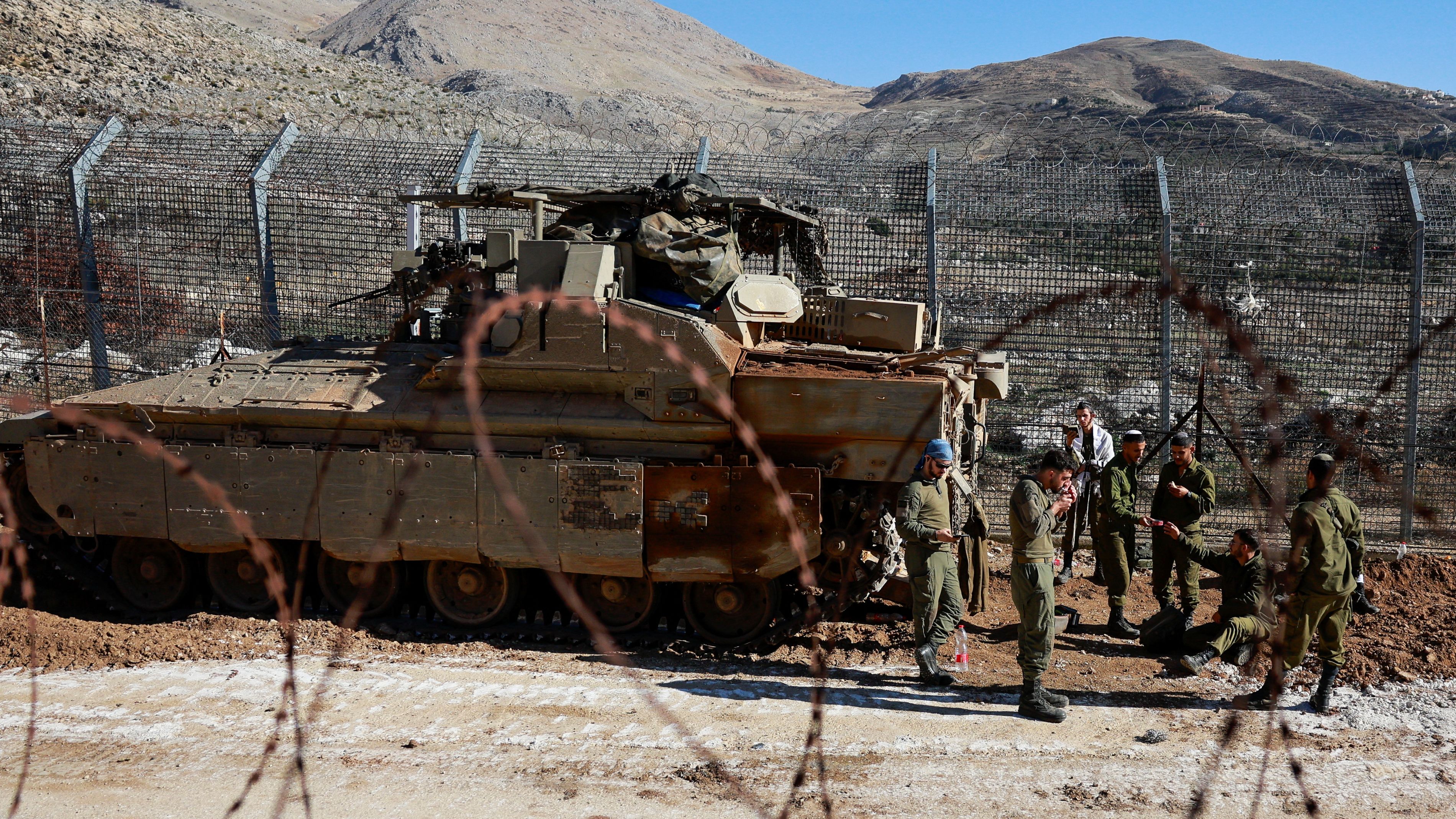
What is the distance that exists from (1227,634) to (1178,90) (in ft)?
198

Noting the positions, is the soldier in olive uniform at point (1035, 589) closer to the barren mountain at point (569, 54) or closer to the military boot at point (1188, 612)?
the military boot at point (1188, 612)

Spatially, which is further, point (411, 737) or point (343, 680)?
point (343, 680)

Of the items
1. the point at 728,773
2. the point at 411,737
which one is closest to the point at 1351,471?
the point at 728,773

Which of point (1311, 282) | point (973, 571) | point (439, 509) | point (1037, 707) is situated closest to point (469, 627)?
point (439, 509)

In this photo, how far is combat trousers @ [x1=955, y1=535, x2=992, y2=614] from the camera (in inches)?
303

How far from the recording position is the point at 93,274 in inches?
459

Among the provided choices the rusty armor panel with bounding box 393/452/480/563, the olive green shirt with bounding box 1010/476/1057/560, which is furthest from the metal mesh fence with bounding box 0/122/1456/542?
the rusty armor panel with bounding box 393/452/480/563

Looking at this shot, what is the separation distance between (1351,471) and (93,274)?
1313 cm

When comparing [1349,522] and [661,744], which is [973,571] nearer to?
[1349,522]

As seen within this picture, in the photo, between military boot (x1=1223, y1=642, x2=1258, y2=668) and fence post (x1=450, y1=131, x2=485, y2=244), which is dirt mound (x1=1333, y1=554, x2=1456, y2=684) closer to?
military boot (x1=1223, y1=642, x2=1258, y2=668)

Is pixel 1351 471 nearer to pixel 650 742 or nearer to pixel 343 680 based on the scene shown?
pixel 650 742

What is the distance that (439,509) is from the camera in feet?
26.1

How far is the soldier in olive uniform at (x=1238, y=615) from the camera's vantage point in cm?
726

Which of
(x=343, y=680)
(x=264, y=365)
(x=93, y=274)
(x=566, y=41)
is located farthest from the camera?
(x=566, y=41)
